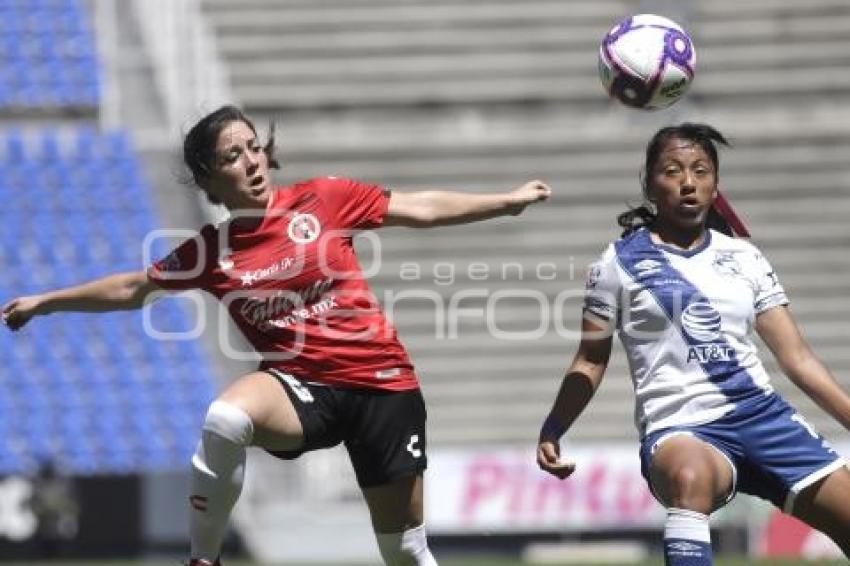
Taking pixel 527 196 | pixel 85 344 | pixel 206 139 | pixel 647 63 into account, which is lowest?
pixel 85 344

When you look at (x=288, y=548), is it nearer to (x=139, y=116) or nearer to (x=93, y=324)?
(x=93, y=324)

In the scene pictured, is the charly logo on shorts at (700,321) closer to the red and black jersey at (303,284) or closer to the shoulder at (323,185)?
the red and black jersey at (303,284)

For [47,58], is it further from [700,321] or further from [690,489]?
[690,489]

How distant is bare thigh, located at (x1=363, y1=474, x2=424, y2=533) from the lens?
6.46 m

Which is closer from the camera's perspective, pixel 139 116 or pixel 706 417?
pixel 706 417

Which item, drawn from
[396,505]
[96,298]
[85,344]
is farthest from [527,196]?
[85,344]

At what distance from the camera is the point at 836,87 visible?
17.7 m

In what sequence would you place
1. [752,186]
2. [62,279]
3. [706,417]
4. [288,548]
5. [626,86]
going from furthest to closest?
[752,186] < [62,279] < [288,548] < [626,86] < [706,417]

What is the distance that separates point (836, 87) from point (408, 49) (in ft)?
14.0

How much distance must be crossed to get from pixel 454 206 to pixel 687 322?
3.73ft

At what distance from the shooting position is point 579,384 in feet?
19.6

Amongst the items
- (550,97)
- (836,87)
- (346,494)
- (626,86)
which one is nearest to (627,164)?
(550,97)

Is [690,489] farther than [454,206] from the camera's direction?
No

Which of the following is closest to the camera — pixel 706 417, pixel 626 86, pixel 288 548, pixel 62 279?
pixel 706 417
